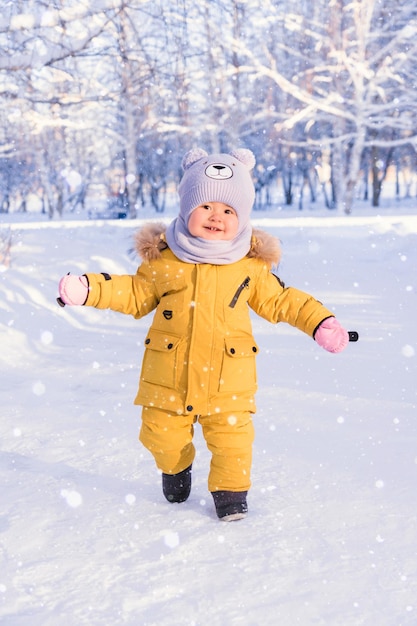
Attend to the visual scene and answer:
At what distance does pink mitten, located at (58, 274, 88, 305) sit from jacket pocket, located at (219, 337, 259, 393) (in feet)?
1.91

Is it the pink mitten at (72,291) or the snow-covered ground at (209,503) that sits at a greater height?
the pink mitten at (72,291)

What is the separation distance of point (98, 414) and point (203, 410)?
5.50ft

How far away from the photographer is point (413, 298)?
348 inches

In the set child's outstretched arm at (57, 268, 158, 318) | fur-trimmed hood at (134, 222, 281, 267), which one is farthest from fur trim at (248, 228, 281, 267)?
child's outstretched arm at (57, 268, 158, 318)

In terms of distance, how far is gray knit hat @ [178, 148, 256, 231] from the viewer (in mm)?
2850

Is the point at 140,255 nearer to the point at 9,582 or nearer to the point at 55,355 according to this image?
the point at 9,582

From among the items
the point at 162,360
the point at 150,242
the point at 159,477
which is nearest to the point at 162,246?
the point at 150,242

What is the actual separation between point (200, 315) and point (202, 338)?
0.29 ft

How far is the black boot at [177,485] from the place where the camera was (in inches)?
118

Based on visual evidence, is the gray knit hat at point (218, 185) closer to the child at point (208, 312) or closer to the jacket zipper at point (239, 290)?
the child at point (208, 312)

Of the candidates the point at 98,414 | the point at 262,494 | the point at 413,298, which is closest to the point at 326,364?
the point at 98,414

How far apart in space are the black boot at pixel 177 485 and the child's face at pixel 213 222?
0.96 meters

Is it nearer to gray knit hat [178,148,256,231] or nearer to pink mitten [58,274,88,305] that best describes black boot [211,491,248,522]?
pink mitten [58,274,88,305]

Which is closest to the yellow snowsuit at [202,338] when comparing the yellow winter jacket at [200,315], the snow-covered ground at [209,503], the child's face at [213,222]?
the yellow winter jacket at [200,315]
